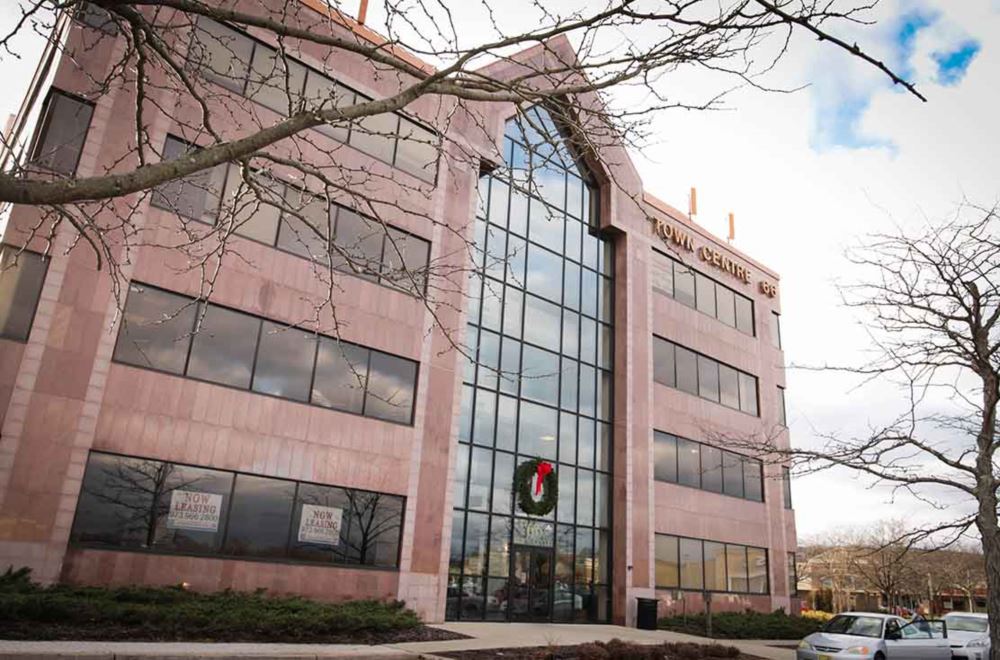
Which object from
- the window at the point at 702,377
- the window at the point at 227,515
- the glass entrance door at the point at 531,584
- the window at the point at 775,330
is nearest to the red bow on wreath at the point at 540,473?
the glass entrance door at the point at 531,584

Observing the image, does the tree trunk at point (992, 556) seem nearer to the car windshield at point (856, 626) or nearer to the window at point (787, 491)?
the car windshield at point (856, 626)

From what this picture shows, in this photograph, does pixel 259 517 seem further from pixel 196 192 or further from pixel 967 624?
pixel 967 624

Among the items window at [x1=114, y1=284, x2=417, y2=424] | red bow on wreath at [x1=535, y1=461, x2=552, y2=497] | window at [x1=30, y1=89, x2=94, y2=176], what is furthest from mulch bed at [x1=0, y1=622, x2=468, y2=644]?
window at [x1=30, y1=89, x2=94, y2=176]

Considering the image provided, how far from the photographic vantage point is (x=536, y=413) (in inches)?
912

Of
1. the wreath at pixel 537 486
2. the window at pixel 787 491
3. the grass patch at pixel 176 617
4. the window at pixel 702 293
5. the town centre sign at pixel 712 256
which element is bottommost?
the grass patch at pixel 176 617

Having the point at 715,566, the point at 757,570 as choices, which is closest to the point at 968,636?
the point at 715,566

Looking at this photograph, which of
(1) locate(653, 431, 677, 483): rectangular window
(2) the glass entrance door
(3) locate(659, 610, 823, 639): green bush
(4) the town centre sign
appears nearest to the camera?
(2) the glass entrance door

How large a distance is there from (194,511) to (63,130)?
9015mm

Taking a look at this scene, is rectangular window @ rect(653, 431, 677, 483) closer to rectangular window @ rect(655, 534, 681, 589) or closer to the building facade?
the building facade

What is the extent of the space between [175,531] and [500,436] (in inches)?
392

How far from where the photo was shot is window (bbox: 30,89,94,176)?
15211 mm

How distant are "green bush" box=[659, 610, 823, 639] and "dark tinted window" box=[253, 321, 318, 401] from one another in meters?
14.9

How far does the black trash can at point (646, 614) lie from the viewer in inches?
892

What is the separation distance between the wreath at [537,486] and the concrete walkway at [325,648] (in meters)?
3.44
